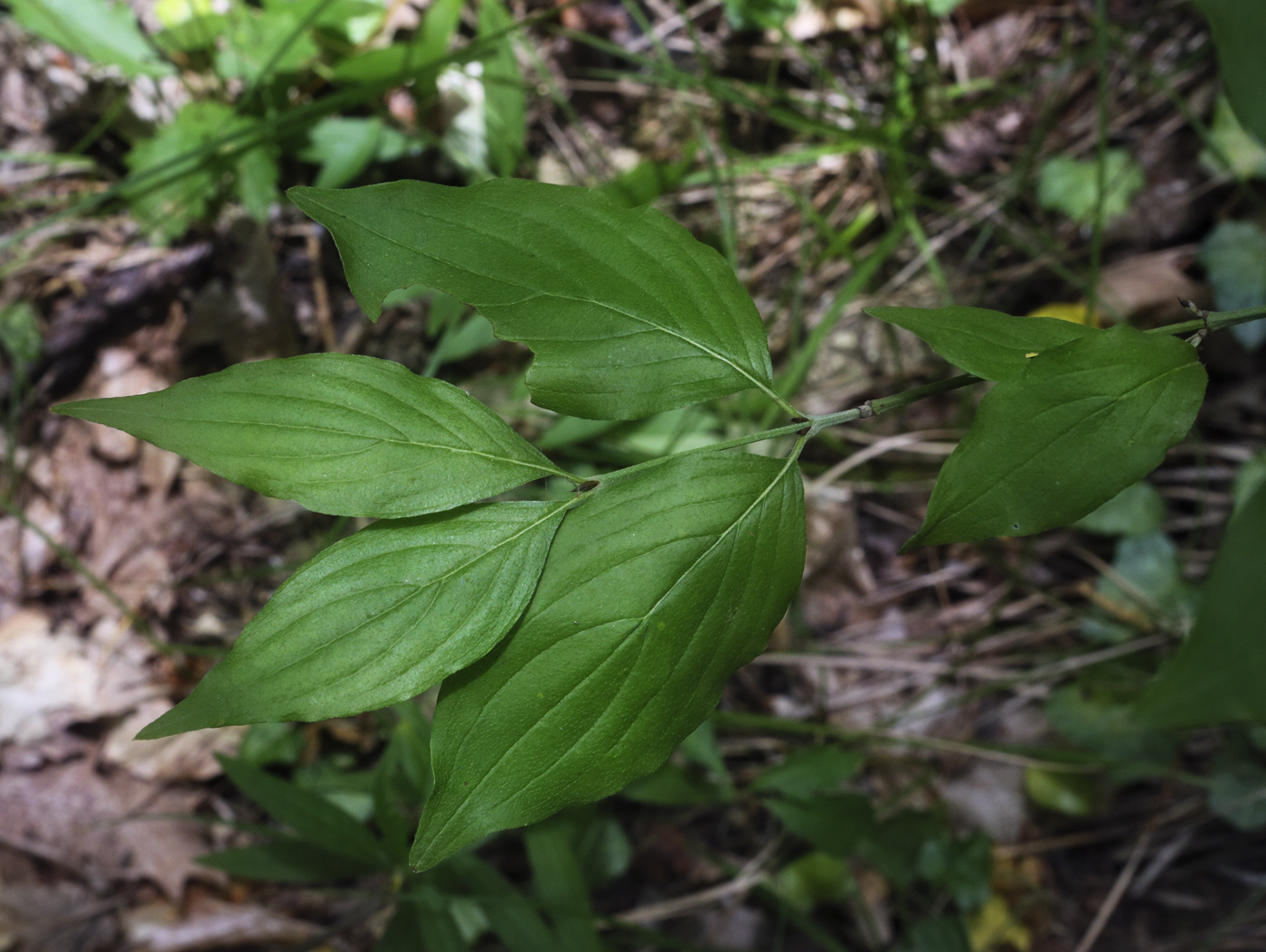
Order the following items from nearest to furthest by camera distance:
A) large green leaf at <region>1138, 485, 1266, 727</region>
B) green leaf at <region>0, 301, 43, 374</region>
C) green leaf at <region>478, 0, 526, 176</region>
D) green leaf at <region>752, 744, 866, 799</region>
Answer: large green leaf at <region>1138, 485, 1266, 727</region> < green leaf at <region>752, 744, 866, 799</region> < green leaf at <region>478, 0, 526, 176</region> < green leaf at <region>0, 301, 43, 374</region>

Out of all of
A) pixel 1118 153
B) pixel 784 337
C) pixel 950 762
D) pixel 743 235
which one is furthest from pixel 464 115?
pixel 950 762

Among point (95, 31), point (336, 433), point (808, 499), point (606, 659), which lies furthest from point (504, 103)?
point (606, 659)

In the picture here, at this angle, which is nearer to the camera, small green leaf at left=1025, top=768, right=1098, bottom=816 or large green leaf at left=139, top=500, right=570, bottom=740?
large green leaf at left=139, top=500, right=570, bottom=740

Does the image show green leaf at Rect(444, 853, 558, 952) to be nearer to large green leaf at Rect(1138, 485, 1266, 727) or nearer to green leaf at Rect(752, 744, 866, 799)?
green leaf at Rect(752, 744, 866, 799)

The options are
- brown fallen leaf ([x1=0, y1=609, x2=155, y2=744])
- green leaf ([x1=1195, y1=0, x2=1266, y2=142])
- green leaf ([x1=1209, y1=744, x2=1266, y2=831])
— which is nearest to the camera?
green leaf ([x1=1195, y1=0, x2=1266, y2=142])

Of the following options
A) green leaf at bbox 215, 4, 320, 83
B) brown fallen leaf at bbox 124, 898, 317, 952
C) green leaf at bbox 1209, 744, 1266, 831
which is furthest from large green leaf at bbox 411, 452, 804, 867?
green leaf at bbox 215, 4, 320, 83

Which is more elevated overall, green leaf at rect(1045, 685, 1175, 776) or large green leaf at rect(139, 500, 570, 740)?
large green leaf at rect(139, 500, 570, 740)
